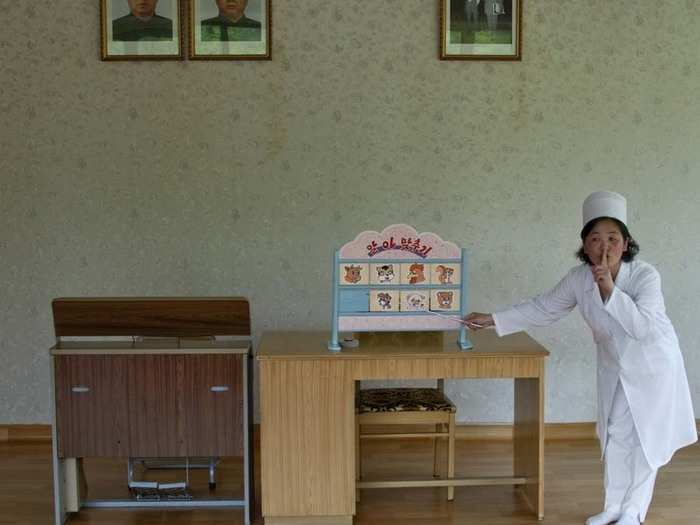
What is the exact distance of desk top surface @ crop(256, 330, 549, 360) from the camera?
122 inches

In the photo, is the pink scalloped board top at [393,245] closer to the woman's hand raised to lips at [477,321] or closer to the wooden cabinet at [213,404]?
the woman's hand raised to lips at [477,321]

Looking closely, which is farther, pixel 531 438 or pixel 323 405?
pixel 531 438

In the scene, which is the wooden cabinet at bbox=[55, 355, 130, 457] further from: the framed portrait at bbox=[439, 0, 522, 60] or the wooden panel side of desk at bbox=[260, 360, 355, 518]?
the framed portrait at bbox=[439, 0, 522, 60]

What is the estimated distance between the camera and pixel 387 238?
125 inches

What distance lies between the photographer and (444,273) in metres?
3.22

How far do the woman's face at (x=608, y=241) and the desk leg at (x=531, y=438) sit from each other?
510 millimetres

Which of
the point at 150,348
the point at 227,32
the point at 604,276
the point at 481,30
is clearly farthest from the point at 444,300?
the point at 227,32

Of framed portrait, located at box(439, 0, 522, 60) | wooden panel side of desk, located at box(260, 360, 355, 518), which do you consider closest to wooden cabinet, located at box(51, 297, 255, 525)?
wooden panel side of desk, located at box(260, 360, 355, 518)

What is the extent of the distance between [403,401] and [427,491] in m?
0.49

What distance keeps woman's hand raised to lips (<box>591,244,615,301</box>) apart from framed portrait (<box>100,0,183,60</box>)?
241 cm

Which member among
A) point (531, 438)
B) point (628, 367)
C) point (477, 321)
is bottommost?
point (531, 438)

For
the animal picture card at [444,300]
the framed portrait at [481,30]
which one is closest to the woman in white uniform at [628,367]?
the animal picture card at [444,300]

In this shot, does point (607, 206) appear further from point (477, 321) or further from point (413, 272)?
point (413, 272)

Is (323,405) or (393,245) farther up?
(393,245)
